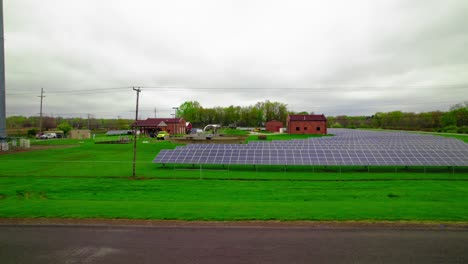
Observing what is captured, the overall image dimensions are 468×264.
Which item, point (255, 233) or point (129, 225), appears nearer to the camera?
point (255, 233)

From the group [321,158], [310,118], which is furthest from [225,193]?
[310,118]

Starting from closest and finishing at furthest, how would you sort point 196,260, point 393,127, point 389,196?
1. point 196,260
2. point 389,196
3. point 393,127

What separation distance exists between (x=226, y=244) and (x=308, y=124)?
271 ft

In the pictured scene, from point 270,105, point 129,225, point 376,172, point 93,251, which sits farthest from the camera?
point 270,105

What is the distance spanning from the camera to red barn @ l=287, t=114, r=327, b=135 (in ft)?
278

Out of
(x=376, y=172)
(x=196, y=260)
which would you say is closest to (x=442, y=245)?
(x=196, y=260)

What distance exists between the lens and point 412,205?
12961 millimetres

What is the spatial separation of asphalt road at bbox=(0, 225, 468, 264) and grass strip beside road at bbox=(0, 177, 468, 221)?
4.44 ft

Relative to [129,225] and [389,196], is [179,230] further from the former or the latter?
[389,196]

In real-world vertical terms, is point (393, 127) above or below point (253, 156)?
above

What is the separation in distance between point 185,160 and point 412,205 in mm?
22236

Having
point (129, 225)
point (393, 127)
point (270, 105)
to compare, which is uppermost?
point (270, 105)

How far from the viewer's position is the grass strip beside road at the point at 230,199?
11.4m

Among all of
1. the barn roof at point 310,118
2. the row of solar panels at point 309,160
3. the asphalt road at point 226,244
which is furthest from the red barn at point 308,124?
the asphalt road at point 226,244
